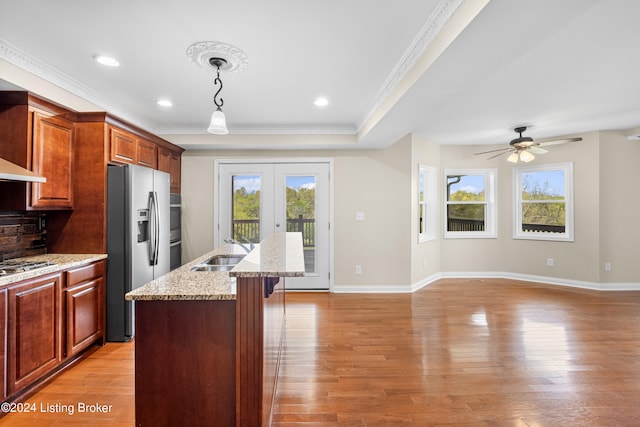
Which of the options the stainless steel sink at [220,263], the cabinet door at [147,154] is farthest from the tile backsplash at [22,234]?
the stainless steel sink at [220,263]

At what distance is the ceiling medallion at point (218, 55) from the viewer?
87.8 inches

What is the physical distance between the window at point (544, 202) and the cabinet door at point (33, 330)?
20.8ft

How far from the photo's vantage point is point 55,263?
2367 mm

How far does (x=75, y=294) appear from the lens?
8.14 ft

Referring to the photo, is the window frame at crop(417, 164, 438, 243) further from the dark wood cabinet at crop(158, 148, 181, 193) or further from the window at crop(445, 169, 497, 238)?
the dark wood cabinet at crop(158, 148, 181, 193)

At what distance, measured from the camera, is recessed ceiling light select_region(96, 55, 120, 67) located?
2408mm

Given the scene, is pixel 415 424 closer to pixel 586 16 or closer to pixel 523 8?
pixel 523 8

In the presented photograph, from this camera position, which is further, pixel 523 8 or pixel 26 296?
pixel 26 296

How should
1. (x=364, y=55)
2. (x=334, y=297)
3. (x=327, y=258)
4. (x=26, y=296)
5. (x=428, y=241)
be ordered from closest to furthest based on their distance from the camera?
(x=26, y=296)
(x=364, y=55)
(x=334, y=297)
(x=327, y=258)
(x=428, y=241)

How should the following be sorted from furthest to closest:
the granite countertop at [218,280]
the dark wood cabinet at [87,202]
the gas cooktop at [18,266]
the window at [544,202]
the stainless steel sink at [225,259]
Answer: the window at [544,202] → the dark wood cabinet at [87,202] → the stainless steel sink at [225,259] → the gas cooktop at [18,266] → the granite countertop at [218,280]

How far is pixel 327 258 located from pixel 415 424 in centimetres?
300

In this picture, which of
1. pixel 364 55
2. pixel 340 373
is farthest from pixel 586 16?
pixel 340 373

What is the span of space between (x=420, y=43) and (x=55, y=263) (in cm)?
321

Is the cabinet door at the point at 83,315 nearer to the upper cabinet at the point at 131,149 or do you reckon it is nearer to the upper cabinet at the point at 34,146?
the upper cabinet at the point at 34,146
